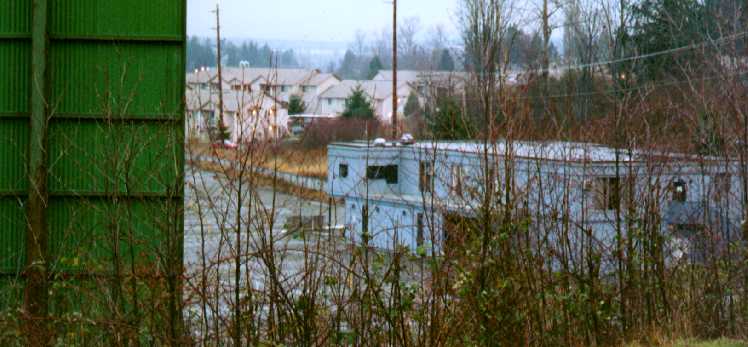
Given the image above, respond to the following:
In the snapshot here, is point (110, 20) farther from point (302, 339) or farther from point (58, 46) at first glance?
point (302, 339)

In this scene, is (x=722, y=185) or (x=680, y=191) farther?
(x=680, y=191)

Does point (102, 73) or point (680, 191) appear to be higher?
point (102, 73)

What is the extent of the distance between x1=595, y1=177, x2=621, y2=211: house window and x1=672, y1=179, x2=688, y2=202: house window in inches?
25.1

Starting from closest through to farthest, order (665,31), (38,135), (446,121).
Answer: (38,135) < (446,121) < (665,31)

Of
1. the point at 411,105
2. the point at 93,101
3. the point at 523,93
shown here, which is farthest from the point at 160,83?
the point at 411,105

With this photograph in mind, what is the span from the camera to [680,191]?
11117 millimetres

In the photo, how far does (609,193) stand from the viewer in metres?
11.1

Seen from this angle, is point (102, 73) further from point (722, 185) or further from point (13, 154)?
point (722, 185)

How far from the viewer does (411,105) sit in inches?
2509

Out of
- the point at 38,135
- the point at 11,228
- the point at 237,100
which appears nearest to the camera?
the point at 237,100

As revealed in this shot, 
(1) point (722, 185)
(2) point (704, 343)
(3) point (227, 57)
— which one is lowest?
(2) point (704, 343)

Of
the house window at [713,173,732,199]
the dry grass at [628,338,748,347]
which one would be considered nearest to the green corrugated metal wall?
the dry grass at [628,338,748,347]

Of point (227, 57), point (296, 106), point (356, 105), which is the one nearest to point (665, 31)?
point (227, 57)

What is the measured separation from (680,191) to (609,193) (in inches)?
31.1
